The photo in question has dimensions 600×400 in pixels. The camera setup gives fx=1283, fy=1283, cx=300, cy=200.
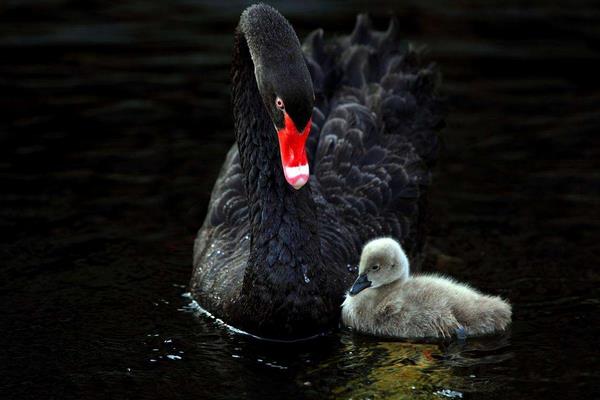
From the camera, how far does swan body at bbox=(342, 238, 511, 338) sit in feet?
21.8

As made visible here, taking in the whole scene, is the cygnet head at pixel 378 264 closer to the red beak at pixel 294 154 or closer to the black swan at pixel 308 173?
the black swan at pixel 308 173

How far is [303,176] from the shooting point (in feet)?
20.2

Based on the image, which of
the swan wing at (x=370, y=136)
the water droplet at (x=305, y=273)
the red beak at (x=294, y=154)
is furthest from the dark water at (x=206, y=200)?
the red beak at (x=294, y=154)

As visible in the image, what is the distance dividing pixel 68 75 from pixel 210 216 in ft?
12.3

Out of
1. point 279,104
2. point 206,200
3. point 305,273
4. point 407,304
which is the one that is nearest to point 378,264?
point 407,304

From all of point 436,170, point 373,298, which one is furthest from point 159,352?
point 436,170

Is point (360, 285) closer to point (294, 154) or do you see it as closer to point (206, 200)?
point (294, 154)

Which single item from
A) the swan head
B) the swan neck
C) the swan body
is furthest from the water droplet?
the swan head

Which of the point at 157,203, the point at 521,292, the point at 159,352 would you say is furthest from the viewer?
the point at 157,203

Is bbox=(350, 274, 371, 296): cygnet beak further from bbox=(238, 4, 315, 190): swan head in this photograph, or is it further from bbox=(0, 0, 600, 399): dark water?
bbox=(238, 4, 315, 190): swan head

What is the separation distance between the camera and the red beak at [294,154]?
20.1ft

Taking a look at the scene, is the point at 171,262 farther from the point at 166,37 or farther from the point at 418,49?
the point at 166,37

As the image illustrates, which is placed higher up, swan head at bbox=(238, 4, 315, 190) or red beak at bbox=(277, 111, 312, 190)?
swan head at bbox=(238, 4, 315, 190)

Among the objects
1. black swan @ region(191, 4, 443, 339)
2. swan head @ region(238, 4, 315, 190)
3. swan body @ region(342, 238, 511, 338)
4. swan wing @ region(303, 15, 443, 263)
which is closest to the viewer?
swan head @ region(238, 4, 315, 190)
